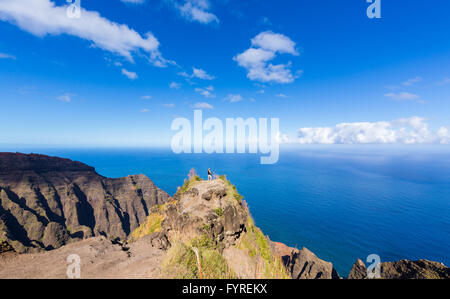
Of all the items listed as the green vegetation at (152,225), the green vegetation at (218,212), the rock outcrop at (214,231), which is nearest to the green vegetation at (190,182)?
the rock outcrop at (214,231)

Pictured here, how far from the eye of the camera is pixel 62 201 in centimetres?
6794

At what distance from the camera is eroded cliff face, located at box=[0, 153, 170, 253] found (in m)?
52.3

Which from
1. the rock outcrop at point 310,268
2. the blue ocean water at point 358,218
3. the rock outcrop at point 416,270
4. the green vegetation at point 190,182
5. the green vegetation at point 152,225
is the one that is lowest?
the blue ocean water at point 358,218

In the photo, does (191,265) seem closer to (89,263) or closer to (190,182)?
(89,263)

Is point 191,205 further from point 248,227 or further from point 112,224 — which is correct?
point 112,224

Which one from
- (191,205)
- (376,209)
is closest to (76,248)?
(191,205)

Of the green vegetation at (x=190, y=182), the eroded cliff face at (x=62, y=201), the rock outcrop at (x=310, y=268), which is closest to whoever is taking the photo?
the green vegetation at (x=190, y=182)

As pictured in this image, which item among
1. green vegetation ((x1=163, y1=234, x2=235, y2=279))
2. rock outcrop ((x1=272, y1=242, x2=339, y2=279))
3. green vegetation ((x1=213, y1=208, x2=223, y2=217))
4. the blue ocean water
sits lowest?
the blue ocean water

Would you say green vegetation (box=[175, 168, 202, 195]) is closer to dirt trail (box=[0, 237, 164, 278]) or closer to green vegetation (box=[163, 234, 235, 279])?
dirt trail (box=[0, 237, 164, 278])

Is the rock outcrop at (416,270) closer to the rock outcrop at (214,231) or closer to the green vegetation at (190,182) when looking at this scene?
the rock outcrop at (214,231)

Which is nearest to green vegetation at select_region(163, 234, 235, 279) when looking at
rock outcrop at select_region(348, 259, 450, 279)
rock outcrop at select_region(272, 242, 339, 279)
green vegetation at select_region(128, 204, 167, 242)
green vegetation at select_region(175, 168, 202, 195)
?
green vegetation at select_region(128, 204, 167, 242)

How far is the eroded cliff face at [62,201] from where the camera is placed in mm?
52331

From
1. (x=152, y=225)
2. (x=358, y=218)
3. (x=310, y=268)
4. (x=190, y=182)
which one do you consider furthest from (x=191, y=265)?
(x=358, y=218)
